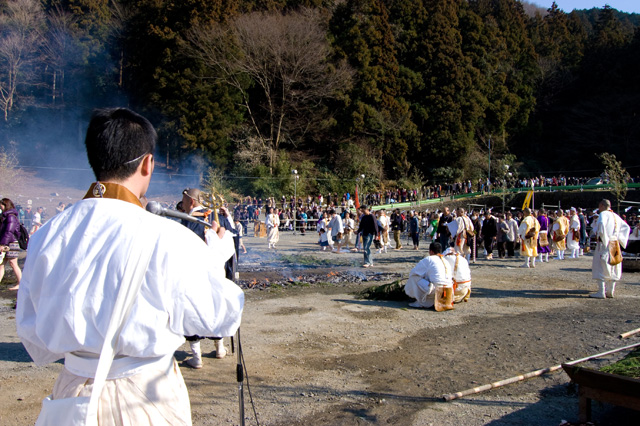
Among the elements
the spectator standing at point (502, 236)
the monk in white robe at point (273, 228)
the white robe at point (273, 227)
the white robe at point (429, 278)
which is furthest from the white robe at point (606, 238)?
the white robe at point (273, 227)

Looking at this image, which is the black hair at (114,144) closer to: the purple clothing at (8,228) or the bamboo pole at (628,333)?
the bamboo pole at (628,333)

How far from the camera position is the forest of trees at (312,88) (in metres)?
37.0

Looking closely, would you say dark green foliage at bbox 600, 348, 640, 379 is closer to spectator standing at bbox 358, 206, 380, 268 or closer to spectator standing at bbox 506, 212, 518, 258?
spectator standing at bbox 358, 206, 380, 268

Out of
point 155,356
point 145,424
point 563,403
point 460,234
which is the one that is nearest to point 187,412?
point 145,424

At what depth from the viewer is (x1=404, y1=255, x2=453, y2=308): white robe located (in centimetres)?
834

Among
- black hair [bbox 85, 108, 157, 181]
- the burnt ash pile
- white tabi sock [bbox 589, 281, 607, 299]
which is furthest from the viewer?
the burnt ash pile

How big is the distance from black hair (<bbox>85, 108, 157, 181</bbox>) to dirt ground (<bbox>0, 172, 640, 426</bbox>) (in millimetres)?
2160

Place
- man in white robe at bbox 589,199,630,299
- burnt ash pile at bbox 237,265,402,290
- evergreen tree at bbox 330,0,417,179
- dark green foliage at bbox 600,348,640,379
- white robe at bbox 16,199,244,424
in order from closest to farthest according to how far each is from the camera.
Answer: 1. white robe at bbox 16,199,244,424
2. dark green foliage at bbox 600,348,640,379
3. man in white robe at bbox 589,199,630,299
4. burnt ash pile at bbox 237,265,402,290
5. evergreen tree at bbox 330,0,417,179

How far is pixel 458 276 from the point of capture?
888cm

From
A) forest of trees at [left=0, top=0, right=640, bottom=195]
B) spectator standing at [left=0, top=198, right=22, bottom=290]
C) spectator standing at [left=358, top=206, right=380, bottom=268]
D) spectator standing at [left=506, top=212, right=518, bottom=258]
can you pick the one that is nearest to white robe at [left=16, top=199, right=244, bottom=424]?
spectator standing at [left=0, top=198, right=22, bottom=290]

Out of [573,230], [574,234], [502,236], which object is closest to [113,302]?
[502,236]

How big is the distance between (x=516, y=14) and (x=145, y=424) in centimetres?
6198

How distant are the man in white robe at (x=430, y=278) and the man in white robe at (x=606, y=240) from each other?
3.20 m

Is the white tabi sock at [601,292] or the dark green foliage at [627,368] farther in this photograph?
the white tabi sock at [601,292]
